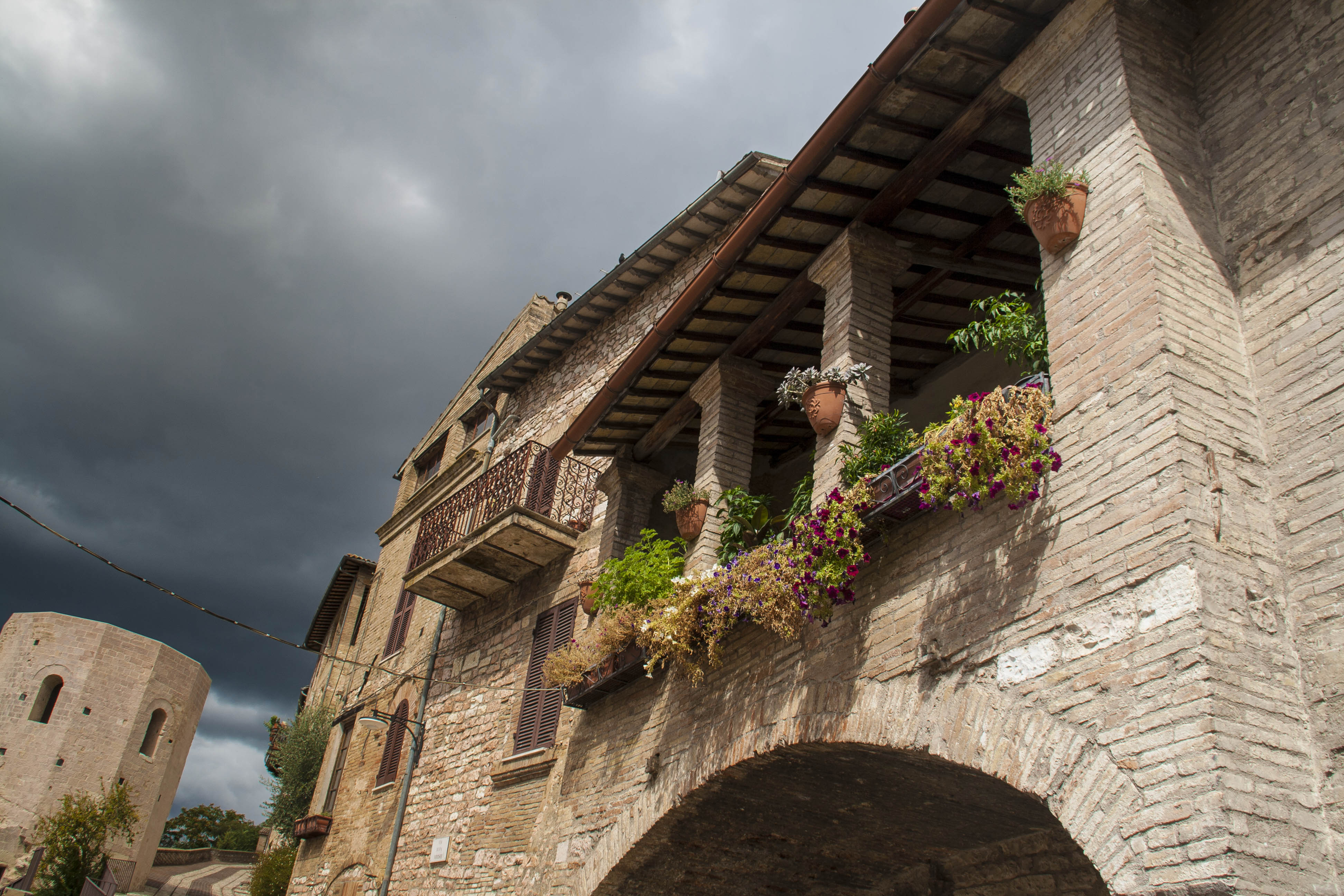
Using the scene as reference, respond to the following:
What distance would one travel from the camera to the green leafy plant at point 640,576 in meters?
7.68

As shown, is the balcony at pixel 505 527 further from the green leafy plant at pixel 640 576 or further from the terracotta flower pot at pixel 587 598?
the green leafy plant at pixel 640 576

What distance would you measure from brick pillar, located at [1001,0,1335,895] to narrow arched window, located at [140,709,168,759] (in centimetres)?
3047

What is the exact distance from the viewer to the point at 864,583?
5461 mm

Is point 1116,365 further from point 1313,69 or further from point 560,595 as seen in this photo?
point 560,595

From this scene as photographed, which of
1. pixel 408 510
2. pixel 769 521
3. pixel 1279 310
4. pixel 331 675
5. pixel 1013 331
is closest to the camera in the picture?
pixel 1279 310

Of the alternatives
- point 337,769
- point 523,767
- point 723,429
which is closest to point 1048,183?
point 723,429

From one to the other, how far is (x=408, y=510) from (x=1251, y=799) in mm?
17049

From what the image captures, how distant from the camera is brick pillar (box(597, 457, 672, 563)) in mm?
9586

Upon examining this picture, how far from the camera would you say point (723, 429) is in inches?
320

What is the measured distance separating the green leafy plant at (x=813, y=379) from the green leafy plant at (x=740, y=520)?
1025 millimetres

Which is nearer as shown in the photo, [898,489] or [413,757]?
[898,489]

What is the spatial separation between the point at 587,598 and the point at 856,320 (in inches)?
149

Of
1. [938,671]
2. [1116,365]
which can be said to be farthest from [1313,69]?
[938,671]

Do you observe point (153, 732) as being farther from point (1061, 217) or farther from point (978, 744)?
point (1061, 217)
